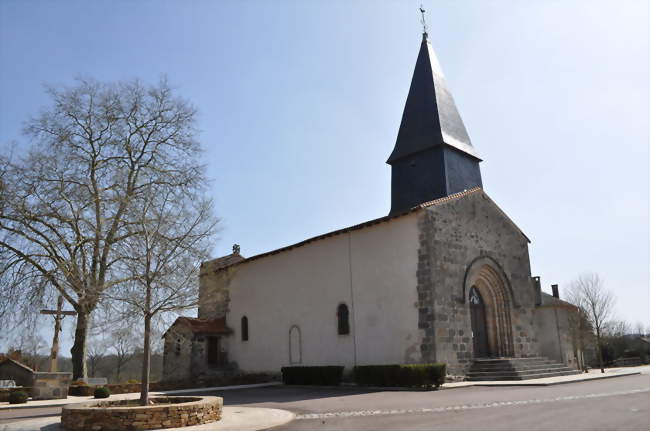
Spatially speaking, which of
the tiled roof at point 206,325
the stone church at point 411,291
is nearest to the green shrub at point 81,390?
the stone church at point 411,291

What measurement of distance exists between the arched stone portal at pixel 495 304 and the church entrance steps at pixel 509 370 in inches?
49.1

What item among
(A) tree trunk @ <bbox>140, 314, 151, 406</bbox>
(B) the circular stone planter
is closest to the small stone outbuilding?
(A) tree trunk @ <bbox>140, 314, 151, 406</bbox>

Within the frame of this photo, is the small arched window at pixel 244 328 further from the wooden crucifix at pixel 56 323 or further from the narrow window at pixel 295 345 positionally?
the wooden crucifix at pixel 56 323

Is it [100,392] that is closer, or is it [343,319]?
[100,392]

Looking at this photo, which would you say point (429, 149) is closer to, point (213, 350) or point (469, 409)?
point (213, 350)

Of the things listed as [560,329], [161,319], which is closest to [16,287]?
[161,319]

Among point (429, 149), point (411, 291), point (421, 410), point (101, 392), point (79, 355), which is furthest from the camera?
point (429, 149)

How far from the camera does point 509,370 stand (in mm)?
17203

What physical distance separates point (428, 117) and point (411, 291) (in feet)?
34.0

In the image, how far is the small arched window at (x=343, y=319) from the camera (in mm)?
19531

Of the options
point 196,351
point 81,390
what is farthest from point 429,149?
point 81,390

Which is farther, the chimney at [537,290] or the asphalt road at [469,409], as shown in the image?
the chimney at [537,290]

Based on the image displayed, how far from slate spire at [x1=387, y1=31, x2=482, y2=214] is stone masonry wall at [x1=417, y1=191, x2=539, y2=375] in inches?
94.2

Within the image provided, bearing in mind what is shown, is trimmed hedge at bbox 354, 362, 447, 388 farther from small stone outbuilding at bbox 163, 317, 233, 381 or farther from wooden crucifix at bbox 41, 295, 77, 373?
wooden crucifix at bbox 41, 295, 77, 373
